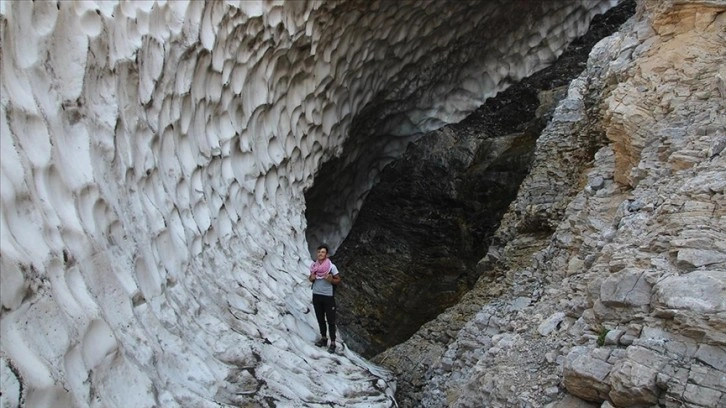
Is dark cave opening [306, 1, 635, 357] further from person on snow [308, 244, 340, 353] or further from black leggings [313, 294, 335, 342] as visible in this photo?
person on snow [308, 244, 340, 353]

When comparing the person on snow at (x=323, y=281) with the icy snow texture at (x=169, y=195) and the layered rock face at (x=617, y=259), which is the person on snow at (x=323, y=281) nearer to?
the icy snow texture at (x=169, y=195)

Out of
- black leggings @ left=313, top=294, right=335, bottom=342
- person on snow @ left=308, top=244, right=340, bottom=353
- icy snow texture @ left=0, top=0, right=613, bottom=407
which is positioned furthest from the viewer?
black leggings @ left=313, top=294, right=335, bottom=342

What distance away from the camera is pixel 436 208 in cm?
1351

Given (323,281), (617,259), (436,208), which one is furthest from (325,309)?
(436,208)

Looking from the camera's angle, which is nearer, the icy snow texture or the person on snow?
the icy snow texture

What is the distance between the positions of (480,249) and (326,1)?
4.90m

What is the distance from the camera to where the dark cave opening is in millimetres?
12080

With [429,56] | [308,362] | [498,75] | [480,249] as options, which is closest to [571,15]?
[498,75]

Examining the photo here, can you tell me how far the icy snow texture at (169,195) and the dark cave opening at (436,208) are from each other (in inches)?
99.0

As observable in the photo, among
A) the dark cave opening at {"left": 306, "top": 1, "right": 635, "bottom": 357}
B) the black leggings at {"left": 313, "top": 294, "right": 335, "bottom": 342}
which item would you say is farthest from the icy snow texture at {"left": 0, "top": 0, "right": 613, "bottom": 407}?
the dark cave opening at {"left": 306, "top": 1, "right": 635, "bottom": 357}

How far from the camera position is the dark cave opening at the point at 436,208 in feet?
39.6

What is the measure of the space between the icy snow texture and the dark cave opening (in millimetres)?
2514

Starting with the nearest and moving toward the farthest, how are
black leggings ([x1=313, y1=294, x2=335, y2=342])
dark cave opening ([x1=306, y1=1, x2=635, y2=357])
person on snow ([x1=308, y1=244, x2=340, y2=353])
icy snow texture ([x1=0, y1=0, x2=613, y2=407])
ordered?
icy snow texture ([x1=0, y1=0, x2=613, y2=407]), person on snow ([x1=308, y1=244, x2=340, y2=353]), black leggings ([x1=313, y1=294, x2=335, y2=342]), dark cave opening ([x1=306, y1=1, x2=635, y2=357])

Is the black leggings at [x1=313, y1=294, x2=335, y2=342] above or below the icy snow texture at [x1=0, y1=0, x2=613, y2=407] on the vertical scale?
below
